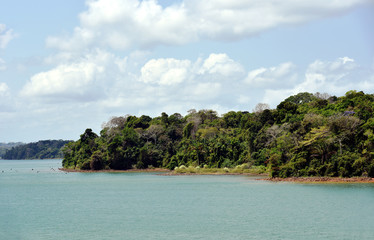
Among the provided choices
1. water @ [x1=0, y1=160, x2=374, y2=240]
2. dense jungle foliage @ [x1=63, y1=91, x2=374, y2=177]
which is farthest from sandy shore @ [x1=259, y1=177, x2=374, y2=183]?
water @ [x1=0, y1=160, x2=374, y2=240]

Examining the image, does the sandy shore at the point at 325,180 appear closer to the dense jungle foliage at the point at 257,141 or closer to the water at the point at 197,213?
the dense jungle foliage at the point at 257,141

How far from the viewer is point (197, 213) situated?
127ft

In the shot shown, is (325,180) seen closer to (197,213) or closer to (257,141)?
(257,141)

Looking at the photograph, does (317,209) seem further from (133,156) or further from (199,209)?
(133,156)

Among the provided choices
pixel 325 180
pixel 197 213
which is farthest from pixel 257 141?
pixel 197 213

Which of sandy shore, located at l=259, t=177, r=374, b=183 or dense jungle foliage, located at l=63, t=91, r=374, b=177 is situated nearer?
sandy shore, located at l=259, t=177, r=374, b=183

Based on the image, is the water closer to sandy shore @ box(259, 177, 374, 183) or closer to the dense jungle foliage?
sandy shore @ box(259, 177, 374, 183)

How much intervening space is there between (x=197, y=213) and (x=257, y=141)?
49.0 m

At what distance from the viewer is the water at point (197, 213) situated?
1216 inches

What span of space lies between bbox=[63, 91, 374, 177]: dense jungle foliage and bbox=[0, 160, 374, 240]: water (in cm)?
824

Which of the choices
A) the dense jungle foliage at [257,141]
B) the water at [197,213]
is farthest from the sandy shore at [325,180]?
the water at [197,213]

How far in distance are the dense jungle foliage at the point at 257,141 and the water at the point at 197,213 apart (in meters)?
8.24

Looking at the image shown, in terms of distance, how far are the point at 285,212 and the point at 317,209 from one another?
10.4ft

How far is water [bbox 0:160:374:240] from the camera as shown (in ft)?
101
